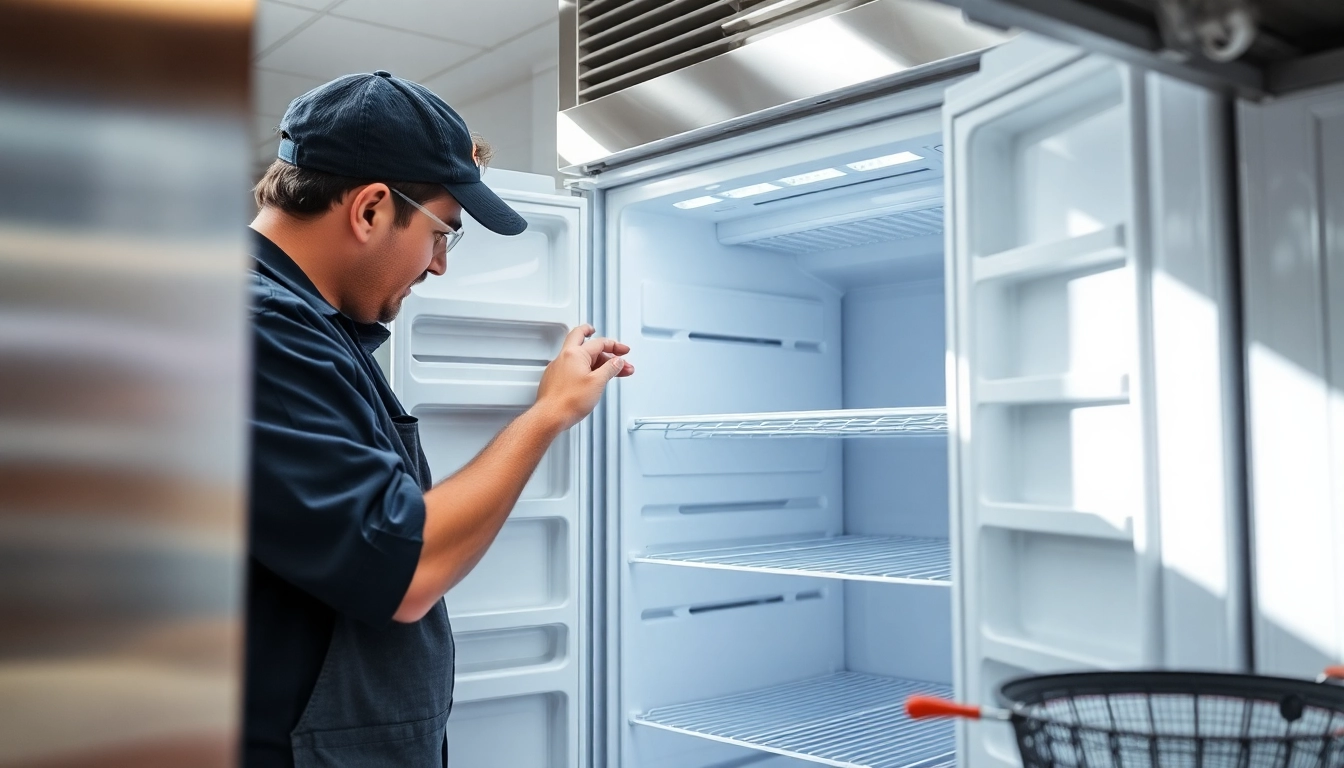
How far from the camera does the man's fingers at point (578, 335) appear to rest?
6.04 feet

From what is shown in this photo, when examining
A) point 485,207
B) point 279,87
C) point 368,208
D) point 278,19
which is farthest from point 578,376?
point 279,87

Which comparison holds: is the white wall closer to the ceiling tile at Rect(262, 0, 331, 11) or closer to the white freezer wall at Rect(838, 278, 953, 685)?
the ceiling tile at Rect(262, 0, 331, 11)

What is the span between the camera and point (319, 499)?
1.16 meters

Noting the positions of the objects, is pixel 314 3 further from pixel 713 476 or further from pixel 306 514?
pixel 306 514

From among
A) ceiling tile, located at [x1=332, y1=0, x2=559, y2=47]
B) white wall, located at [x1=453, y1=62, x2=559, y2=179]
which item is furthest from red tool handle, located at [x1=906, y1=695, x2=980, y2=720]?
white wall, located at [x1=453, y1=62, x2=559, y2=179]

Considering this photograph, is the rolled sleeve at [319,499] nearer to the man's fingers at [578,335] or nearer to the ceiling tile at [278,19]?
the man's fingers at [578,335]

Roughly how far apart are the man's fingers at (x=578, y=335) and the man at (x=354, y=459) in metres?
0.26

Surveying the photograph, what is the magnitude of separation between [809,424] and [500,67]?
296 centimetres

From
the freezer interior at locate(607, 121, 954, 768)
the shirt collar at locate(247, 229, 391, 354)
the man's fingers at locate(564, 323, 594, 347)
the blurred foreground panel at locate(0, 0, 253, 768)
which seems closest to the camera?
the blurred foreground panel at locate(0, 0, 253, 768)

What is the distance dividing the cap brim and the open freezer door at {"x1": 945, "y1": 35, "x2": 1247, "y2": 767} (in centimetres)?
62

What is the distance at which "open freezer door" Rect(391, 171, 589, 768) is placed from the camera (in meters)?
1.91

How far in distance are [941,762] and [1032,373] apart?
2.84 feet

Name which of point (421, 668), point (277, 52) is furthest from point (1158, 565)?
point (277, 52)

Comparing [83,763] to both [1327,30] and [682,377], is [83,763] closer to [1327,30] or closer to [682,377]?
[1327,30]
